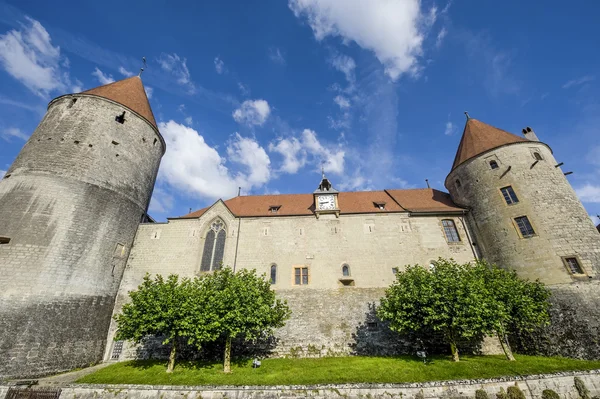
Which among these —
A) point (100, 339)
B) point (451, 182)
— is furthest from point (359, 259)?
point (100, 339)

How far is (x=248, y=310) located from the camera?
13188mm

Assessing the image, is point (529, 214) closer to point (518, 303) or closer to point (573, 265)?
point (573, 265)

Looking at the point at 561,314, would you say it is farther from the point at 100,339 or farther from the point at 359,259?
the point at 100,339

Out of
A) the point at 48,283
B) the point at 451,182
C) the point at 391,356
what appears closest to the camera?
the point at 48,283

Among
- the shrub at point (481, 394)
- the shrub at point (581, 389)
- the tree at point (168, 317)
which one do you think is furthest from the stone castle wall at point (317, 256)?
the shrub at point (581, 389)

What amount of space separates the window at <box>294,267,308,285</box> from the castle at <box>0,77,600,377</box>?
0.51ft

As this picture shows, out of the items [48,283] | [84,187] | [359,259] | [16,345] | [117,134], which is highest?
[117,134]

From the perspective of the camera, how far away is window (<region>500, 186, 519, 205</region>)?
18178 millimetres

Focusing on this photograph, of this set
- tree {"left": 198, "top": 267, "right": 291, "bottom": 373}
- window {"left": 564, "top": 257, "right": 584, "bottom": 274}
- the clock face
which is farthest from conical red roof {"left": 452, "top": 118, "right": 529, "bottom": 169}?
tree {"left": 198, "top": 267, "right": 291, "bottom": 373}

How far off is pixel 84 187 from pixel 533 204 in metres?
28.8

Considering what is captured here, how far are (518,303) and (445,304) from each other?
4.03 meters

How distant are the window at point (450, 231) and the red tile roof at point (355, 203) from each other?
94 cm

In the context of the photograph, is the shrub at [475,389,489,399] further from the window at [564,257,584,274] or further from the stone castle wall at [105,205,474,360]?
the window at [564,257,584,274]

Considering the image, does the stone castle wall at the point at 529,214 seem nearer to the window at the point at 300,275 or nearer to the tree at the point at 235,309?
the window at the point at 300,275
